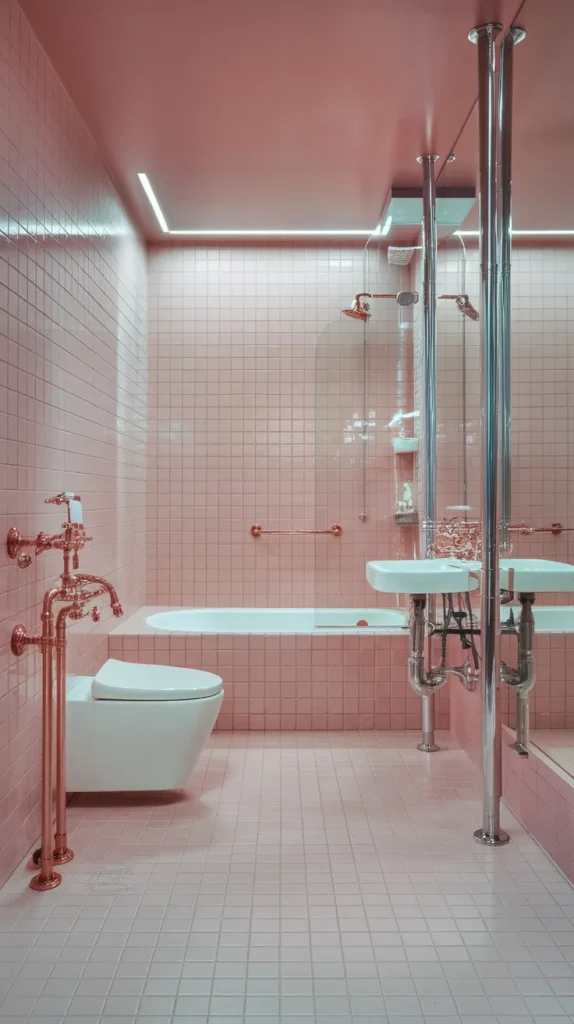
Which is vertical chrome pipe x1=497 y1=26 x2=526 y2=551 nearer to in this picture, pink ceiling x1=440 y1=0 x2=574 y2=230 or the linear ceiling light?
pink ceiling x1=440 y1=0 x2=574 y2=230

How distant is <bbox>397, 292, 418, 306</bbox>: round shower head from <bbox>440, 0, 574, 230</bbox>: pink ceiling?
921mm

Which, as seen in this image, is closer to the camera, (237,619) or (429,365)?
(429,365)

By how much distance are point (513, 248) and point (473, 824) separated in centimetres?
184

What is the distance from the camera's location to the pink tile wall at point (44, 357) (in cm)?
200

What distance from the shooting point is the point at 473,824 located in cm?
229

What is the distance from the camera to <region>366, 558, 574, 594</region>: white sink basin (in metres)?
2.07

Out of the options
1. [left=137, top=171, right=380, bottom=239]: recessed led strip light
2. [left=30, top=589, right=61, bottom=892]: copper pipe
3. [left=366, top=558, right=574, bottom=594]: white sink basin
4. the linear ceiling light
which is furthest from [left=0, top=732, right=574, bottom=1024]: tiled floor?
[left=137, top=171, right=380, bottom=239]: recessed led strip light

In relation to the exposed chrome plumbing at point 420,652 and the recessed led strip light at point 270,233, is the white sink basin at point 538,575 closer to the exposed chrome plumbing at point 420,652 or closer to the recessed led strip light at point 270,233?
the exposed chrome plumbing at point 420,652

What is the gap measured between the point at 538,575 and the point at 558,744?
0.51 metres

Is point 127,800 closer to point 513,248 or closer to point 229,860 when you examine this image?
point 229,860

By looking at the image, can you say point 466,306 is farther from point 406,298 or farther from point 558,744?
point 558,744

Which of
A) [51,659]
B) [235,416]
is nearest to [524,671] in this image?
[51,659]

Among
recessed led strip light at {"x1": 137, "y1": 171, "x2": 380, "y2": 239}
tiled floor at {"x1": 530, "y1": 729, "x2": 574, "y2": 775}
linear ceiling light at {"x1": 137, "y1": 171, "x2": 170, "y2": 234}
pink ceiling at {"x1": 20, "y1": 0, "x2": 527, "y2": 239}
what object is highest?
recessed led strip light at {"x1": 137, "y1": 171, "x2": 380, "y2": 239}

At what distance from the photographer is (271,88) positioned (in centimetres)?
250
